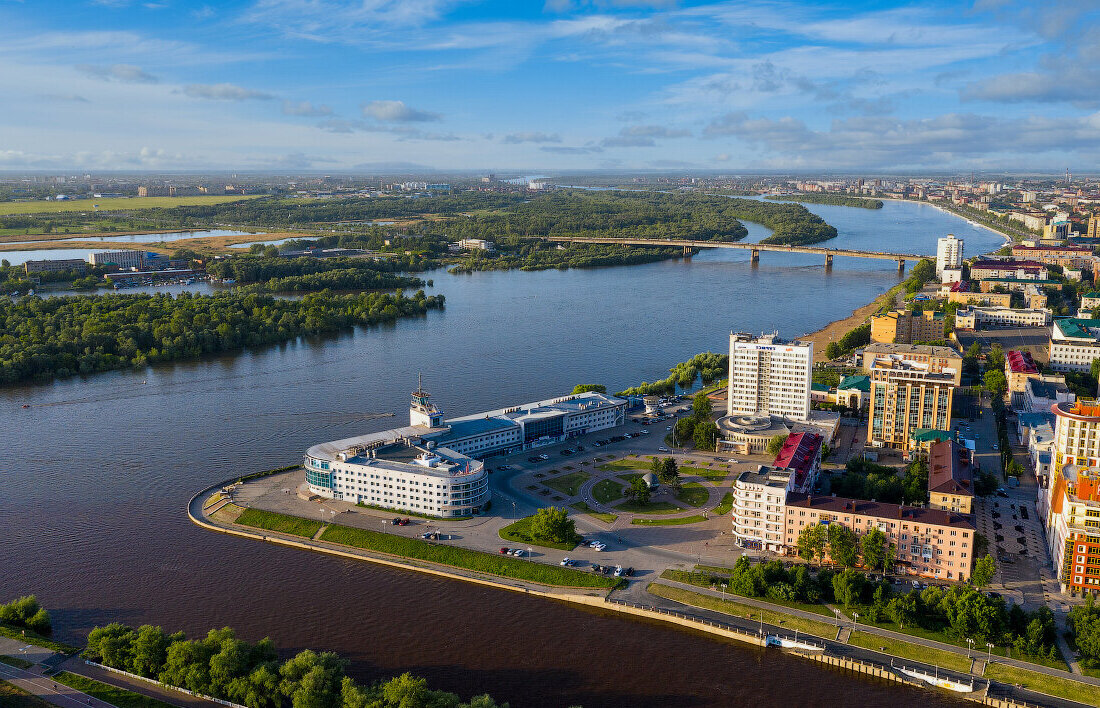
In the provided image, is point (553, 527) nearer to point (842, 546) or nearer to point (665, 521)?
point (665, 521)

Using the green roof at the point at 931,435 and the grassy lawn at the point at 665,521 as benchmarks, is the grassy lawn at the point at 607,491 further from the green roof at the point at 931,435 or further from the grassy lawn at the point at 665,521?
the green roof at the point at 931,435

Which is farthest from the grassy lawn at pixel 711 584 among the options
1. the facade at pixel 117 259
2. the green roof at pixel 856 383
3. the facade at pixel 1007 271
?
the facade at pixel 117 259

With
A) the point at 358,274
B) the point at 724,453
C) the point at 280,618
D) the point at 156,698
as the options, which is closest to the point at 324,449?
the point at 280,618

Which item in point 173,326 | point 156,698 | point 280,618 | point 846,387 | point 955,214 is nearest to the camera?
point 156,698

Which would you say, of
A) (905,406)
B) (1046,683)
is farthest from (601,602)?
(905,406)

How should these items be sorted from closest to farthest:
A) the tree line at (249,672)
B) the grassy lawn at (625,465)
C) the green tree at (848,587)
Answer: the tree line at (249,672), the green tree at (848,587), the grassy lawn at (625,465)

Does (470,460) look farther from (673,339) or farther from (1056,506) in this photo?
(673,339)
